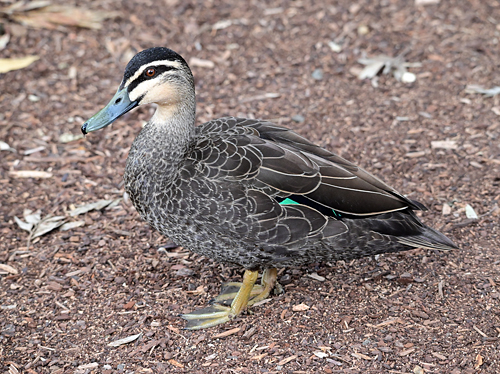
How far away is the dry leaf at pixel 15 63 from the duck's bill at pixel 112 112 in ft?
10.4

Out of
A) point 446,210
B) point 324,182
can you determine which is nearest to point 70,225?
point 324,182

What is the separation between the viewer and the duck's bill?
3.96 m

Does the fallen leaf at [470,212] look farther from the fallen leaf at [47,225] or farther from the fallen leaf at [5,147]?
the fallen leaf at [5,147]

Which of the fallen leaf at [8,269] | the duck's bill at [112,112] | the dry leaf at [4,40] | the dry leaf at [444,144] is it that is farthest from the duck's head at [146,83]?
the dry leaf at [4,40]

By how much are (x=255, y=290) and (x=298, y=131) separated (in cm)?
196

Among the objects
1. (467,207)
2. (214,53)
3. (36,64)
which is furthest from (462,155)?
(36,64)

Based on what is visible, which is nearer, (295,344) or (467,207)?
(295,344)

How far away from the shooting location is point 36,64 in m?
6.73

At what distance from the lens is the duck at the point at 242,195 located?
151 inches

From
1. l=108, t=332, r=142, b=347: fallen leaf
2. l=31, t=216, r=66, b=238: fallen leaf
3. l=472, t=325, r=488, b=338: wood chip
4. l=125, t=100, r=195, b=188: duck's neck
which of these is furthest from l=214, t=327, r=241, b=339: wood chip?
l=31, t=216, r=66, b=238: fallen leaf

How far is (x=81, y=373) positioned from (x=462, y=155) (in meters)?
3.69

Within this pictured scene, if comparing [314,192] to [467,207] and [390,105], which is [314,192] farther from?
[390,105]

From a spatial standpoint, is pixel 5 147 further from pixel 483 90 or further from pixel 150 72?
pixel 483 90

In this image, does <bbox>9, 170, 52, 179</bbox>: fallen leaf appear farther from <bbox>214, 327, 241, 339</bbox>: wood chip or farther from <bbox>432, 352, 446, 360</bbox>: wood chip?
<bbox>432, 352, 446, 360</bbox>: wood chip
